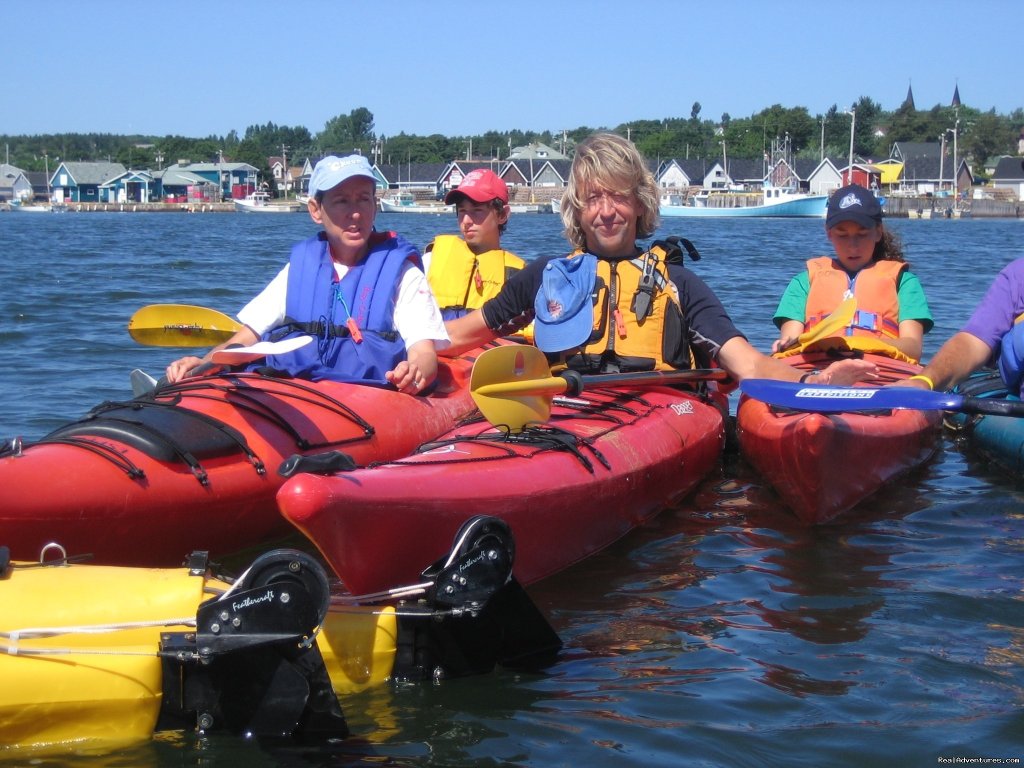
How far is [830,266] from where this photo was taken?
635cm

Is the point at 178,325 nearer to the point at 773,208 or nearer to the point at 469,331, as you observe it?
the point at 469,331

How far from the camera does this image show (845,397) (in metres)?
4.46

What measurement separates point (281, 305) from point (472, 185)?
5.94ft

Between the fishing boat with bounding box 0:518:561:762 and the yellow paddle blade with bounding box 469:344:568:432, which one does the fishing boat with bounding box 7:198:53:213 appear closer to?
the yellow paddle blade with bounding box 469:344:568:432

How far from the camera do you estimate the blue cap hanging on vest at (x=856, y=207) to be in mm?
6171

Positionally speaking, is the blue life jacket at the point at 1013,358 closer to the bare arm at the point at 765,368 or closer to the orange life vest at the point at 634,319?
the bare arm at the point at 765,368

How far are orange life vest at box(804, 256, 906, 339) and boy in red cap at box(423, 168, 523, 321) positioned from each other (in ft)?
5.29

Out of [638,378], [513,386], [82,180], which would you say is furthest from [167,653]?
[82,180]

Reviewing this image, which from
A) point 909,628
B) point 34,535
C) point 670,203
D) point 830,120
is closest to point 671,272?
point 909,628

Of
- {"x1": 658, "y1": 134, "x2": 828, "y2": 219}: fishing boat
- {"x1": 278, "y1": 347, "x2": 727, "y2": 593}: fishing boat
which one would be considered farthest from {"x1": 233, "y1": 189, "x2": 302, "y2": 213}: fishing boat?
{"x1": 278, "y1": 347, "x2": 727, "y2": 593}: fishing boat

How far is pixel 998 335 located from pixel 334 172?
9.89 feet

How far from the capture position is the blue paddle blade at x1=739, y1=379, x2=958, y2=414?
4.39 meters

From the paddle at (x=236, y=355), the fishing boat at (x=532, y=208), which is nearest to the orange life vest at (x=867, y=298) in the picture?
the paddle at (x=236, y=355)

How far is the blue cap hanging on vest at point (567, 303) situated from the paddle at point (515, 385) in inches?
20.1
